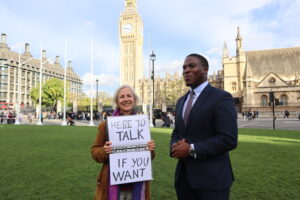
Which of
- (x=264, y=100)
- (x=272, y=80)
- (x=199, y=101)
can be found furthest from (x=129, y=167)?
(x=272, y=80)

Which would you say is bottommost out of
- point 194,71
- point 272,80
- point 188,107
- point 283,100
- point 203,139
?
point 203,139

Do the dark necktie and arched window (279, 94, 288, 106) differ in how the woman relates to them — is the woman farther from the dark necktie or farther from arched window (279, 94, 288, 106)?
arched window (279, 94, 288, 106)

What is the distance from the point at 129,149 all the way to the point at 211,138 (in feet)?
3.18

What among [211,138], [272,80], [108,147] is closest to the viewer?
[211,138]

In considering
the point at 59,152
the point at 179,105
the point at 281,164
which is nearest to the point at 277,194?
the point at 281,164

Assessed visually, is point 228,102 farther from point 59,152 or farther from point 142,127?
point 59,152

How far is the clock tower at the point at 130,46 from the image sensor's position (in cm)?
8788

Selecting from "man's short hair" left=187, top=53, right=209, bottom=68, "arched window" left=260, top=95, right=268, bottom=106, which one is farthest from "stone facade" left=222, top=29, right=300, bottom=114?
"man's short hair" left=187, top=53, right=209, bottom=68

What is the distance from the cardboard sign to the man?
0.45 metres

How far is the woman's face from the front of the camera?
2.82 metres

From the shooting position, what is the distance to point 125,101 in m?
2.82

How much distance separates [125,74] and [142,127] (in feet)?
290

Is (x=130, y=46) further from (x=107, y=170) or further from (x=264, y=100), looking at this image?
(x=107, y=170)

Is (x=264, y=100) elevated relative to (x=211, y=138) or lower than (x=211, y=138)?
elevated
